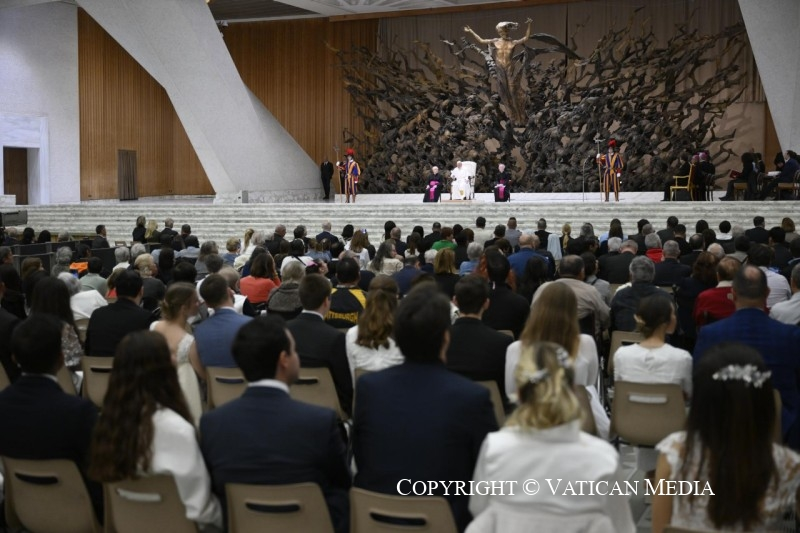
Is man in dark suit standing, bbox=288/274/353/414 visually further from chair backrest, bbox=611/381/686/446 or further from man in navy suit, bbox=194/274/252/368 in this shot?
chair backrest, bbox=611/381/686/446

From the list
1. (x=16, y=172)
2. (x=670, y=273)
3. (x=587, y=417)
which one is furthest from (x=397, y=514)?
(x=16, y=172)

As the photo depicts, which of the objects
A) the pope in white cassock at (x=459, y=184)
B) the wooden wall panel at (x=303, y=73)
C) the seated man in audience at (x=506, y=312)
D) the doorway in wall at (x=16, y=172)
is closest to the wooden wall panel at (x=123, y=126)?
the doorway in wall at (x=16, y=172)

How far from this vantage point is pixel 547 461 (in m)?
2.30

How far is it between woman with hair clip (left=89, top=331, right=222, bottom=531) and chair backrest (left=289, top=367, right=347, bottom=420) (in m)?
1.51

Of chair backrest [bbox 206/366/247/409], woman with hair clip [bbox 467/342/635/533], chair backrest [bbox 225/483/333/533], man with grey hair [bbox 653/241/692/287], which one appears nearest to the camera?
woman with hair clip [bbox 467/342/635/533]

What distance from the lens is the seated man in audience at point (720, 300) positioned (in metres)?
5.71

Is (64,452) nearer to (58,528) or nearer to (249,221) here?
(58,528)

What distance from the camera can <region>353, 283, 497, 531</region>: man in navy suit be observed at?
2896 mm

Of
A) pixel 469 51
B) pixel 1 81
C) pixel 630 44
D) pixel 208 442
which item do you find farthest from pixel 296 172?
pixel 208 442

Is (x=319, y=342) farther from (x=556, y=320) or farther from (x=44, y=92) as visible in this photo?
(x=44, y=92)

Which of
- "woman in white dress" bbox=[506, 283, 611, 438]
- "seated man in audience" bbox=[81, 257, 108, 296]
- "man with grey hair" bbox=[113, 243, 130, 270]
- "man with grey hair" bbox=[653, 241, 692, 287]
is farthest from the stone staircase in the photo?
"woman in white dress" bbox=[506, 283, 611, 438]

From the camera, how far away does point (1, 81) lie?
24250mm

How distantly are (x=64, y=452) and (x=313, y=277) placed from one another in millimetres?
1859

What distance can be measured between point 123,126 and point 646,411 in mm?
25925
